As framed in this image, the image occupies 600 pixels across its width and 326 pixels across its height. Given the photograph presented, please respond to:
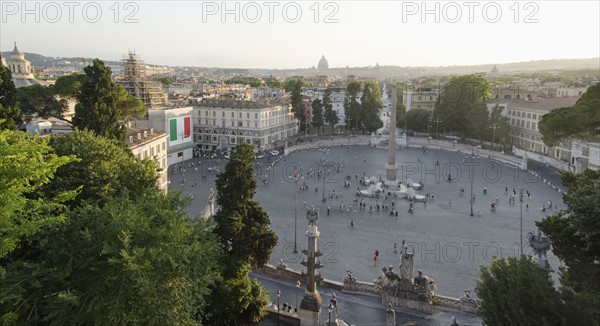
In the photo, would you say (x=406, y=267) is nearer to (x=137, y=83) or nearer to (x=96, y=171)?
(x=96, y=171)

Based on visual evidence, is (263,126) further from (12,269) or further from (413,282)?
(12,269)

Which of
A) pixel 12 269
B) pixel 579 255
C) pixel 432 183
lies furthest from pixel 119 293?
pixel 432 183

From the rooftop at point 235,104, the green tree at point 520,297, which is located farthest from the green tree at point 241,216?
the rooftop at point 235,104

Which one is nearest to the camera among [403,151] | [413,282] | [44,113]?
[413,282]

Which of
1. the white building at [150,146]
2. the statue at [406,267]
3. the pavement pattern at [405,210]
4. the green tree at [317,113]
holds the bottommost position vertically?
the pavement pattern at [405,210]

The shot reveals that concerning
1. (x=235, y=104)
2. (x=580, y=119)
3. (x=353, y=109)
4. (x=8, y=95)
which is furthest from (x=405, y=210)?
(x=353, y=109)

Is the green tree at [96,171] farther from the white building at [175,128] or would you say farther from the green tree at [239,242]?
the white building at [175,128]
